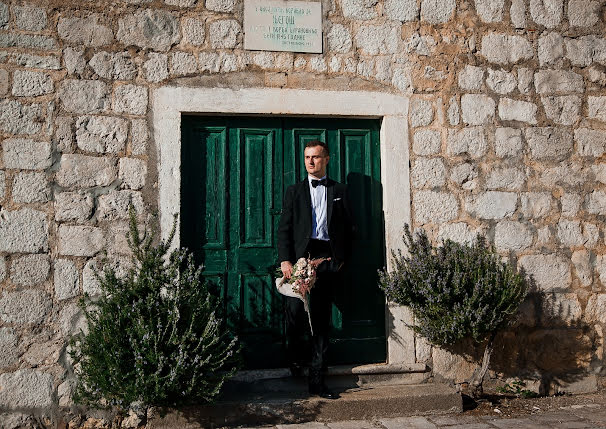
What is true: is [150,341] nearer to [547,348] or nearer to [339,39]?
[339,39]

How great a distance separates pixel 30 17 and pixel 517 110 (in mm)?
3861

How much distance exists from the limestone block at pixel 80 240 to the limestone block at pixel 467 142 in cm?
280

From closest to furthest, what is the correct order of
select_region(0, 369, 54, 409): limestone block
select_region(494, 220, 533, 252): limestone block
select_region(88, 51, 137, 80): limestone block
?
1. select_region(0, 369, 54, 409): limestone block
2. select_region(88, 51, 137, 80): limestone block
3. select_region(494, 220, 533, 252): limestone block

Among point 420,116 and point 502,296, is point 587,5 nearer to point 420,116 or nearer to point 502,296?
point 420,116

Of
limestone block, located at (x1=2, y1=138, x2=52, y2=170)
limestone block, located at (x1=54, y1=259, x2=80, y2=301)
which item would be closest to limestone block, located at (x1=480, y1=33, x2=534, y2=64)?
limestone block, located at (x1=2, y1=138, x2=52, y2=170)

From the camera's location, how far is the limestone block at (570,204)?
4.95 metres

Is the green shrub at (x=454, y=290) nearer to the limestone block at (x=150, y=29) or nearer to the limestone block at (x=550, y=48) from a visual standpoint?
the limestone block at (x=550, y=48)

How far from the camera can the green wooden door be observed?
4.53 metres

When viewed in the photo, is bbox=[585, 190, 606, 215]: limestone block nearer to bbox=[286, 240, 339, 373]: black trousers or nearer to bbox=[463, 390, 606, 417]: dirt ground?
bbox=[463, 390, 606, 417]: dirt ground

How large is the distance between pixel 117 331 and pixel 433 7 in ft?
11.6

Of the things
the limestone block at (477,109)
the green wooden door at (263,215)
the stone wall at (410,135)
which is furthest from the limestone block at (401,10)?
the green wooden door at (263,215)

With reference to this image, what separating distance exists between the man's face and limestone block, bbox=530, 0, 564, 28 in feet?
7.57

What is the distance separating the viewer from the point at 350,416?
4.10m

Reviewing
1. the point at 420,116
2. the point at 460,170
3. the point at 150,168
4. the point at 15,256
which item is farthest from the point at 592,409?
the point at 15,256
